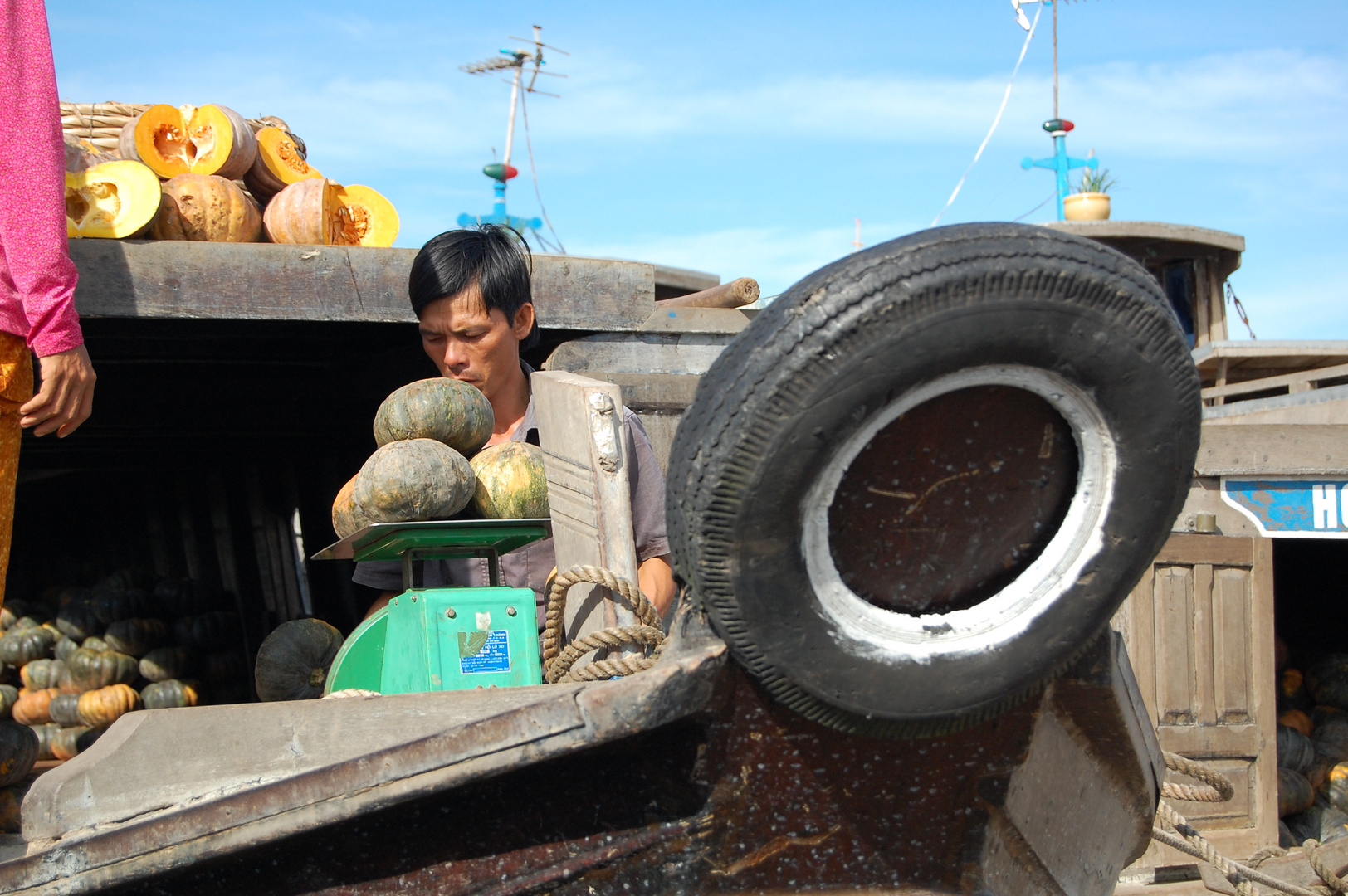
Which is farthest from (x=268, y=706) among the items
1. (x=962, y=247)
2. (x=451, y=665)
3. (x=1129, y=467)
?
(x=1129, y=467)

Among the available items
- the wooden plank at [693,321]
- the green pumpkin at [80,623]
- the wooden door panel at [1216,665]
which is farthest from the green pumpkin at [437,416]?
the green pumpkin at [80,623]

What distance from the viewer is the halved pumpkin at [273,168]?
5.21 metres

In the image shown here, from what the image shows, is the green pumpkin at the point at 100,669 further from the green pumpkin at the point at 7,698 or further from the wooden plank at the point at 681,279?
the wooden plank at the point at 681,279

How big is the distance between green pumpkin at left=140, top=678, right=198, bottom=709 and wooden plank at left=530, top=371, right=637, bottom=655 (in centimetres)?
580

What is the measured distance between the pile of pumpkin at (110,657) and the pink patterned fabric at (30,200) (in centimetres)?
550

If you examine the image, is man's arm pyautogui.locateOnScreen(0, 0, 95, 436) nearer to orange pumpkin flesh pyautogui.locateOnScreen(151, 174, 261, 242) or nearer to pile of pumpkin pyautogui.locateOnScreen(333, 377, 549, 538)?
pile of pumpkin pyautogui.locateOnScreen(333, 377, 549, 538)

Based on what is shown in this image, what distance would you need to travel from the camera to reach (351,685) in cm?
252

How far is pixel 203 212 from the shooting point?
13.8 ft

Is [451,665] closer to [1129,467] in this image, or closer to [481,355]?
[481,355]

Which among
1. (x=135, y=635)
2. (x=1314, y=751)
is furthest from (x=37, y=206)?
(x=1314, y=751)

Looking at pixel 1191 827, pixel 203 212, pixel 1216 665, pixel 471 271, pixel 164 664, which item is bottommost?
pixel 1216 665

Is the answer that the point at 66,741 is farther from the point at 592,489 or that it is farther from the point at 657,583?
the point at 592,489

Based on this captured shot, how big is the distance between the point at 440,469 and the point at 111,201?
2154 mm

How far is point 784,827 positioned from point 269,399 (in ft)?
18.5
